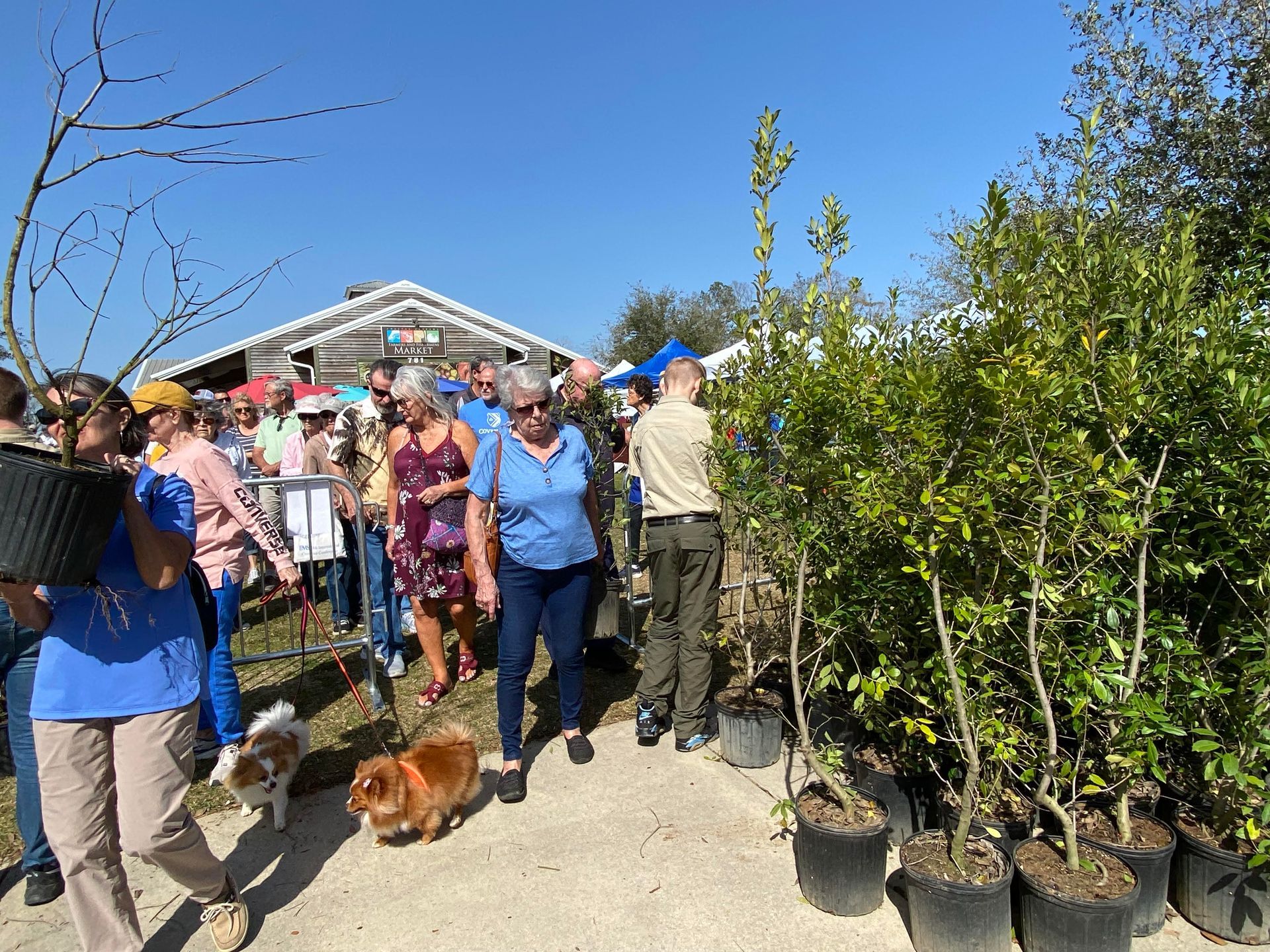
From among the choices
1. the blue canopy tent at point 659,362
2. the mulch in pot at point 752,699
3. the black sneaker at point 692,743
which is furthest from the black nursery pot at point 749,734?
the blue canopy tent at point 659,362

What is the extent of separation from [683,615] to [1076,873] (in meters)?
2.05

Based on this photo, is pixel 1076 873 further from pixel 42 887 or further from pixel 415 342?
pixel 415 342

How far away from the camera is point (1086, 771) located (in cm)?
295

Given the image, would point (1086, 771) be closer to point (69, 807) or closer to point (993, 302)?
point (993, 302)

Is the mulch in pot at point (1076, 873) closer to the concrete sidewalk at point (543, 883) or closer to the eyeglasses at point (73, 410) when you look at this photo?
the concrete sidewalk at point (543, 883)

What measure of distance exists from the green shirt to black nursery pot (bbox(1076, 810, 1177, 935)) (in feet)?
24.9

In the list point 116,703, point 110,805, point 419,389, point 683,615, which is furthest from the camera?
point 419,389

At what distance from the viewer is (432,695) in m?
4.72

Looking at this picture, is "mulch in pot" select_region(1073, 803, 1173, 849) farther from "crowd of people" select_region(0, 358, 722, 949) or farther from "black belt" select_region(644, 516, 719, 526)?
"black belt" select_region(644, 516, 719, 526)

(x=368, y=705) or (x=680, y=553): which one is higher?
(x=680, y=553)

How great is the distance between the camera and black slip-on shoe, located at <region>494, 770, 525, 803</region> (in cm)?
354

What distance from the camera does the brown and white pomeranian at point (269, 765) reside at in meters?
3.31

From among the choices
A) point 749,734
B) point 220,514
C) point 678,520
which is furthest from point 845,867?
point 220,514

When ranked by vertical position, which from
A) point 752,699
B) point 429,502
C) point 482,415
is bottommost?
point 752,699
